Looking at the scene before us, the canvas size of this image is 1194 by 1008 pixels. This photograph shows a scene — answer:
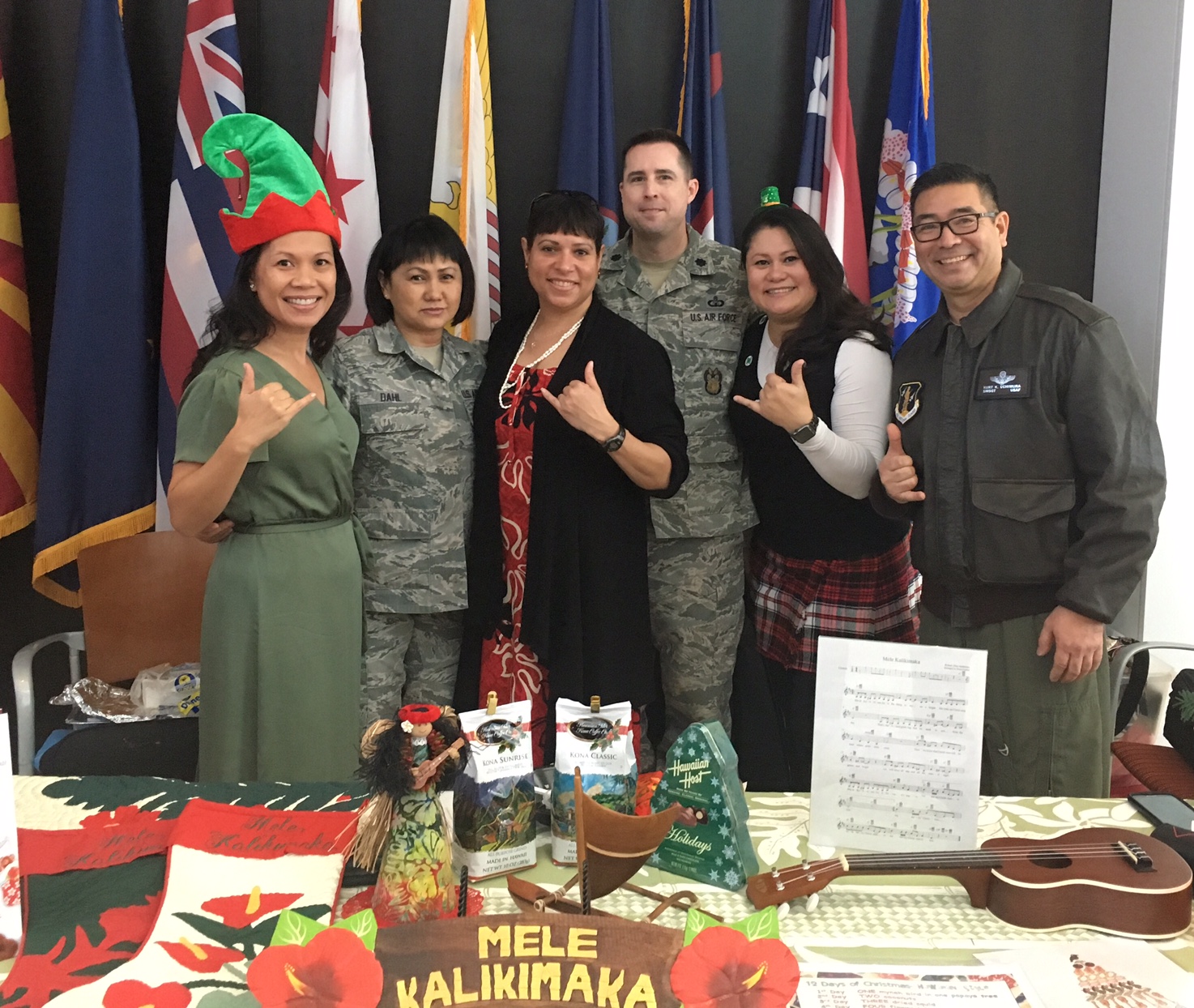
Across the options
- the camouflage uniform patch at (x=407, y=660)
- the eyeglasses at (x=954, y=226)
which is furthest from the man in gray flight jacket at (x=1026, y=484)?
the camouflage uniform patch at (x=407, y=660)

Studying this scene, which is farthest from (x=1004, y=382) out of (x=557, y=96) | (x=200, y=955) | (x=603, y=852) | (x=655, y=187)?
(x=557, y=96)

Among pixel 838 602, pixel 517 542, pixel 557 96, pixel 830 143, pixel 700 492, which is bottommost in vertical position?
pixel 838 602

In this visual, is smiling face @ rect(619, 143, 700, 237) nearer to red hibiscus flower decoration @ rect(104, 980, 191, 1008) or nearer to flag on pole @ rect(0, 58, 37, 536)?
flag on pole @ rect(0, 58, 37, 536)

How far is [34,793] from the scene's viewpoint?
1.34m

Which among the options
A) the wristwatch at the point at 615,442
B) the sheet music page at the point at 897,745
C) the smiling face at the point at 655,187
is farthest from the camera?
the smiling face at the point at 655,187

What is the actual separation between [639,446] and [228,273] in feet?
4.39

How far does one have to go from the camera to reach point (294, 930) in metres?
0.85

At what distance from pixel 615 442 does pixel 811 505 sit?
Answer: 19.1 inches

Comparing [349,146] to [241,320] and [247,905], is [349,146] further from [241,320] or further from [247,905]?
[247,905]

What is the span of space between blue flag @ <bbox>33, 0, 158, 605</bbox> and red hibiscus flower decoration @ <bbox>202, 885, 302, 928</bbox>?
6.09 feet

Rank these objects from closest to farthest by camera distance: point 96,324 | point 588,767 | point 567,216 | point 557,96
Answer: point 588,767 → point 567,216 → point 96,324 → point 557,96

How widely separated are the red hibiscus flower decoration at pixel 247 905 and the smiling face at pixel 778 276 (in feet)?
5.39

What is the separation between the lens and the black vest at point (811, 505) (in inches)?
85.6

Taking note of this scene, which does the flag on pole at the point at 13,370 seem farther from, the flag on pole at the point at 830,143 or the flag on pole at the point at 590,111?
the flag on pole at the point at 830,143
